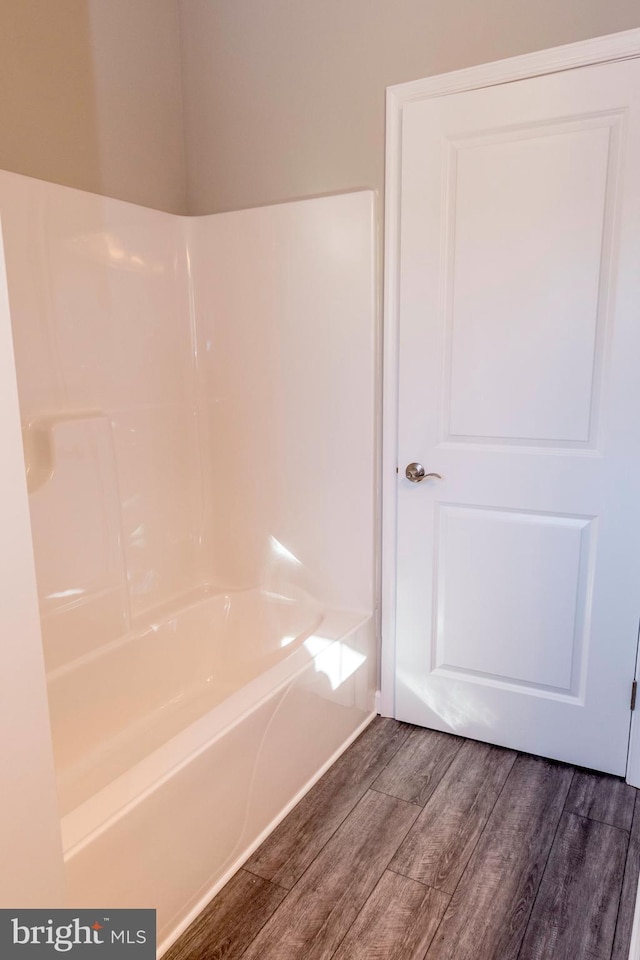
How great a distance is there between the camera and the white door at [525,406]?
5.96 ft

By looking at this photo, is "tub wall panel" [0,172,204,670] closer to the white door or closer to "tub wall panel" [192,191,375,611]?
"tub wall panel" [192,191,375,611]

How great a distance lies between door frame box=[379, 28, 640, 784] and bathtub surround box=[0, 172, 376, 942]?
0.20ft

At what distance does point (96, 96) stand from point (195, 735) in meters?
2.01

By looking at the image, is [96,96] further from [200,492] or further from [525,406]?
[525,406]

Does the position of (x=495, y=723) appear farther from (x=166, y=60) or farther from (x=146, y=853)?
(x=166, y=60)

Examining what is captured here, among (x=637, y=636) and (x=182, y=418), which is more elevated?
(x=182, y=418)

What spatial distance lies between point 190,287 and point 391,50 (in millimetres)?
1036

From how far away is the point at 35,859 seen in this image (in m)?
0.96

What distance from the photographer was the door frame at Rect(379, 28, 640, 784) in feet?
5.72

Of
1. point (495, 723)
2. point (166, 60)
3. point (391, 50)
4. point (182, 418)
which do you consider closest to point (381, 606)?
point (495, 723)

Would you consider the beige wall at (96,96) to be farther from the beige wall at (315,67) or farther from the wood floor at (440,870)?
the wood floor at (440,870)

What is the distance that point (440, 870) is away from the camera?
5.52 ft

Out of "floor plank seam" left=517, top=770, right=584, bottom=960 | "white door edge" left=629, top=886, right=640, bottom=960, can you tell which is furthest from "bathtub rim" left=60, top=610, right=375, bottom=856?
"white door edge" left=629, top=886, right=640, bottom=960

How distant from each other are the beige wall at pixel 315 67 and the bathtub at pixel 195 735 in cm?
154
